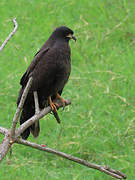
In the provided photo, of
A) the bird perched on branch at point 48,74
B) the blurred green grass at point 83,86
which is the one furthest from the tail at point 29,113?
the blurred green grass at point 83,86

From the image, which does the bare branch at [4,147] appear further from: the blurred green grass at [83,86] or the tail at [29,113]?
the blurred green grass at [83,86]

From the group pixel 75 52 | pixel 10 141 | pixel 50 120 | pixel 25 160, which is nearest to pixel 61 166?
pixel 25 160

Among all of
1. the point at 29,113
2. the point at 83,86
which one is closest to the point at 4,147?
the point at 29,113

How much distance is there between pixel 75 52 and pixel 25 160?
82.7 inches

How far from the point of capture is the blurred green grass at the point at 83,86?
456 centimetres

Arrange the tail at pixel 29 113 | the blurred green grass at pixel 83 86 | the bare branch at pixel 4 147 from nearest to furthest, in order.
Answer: the bare branch at pixel 4 147 → the tail at pixel 29 113 → the blurred green grass at pixel 83 86

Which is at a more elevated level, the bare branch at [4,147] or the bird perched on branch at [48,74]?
the bird perched on branch at [48,74]

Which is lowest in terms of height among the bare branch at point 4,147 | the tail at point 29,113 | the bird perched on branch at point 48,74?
the bare branch at point 4,147

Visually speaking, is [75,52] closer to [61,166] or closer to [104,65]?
[104,65]

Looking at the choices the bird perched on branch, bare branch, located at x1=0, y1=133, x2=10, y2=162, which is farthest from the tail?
bare branch, located at x1=0, y1=133, x2=10, y2=162

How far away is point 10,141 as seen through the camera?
1.82 metres

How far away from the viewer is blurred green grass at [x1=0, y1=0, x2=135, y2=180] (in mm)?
4559

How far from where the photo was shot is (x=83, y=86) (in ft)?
18.2

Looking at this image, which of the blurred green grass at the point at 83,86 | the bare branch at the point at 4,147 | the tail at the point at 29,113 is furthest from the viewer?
the blurred green grass at the point at 83,86
